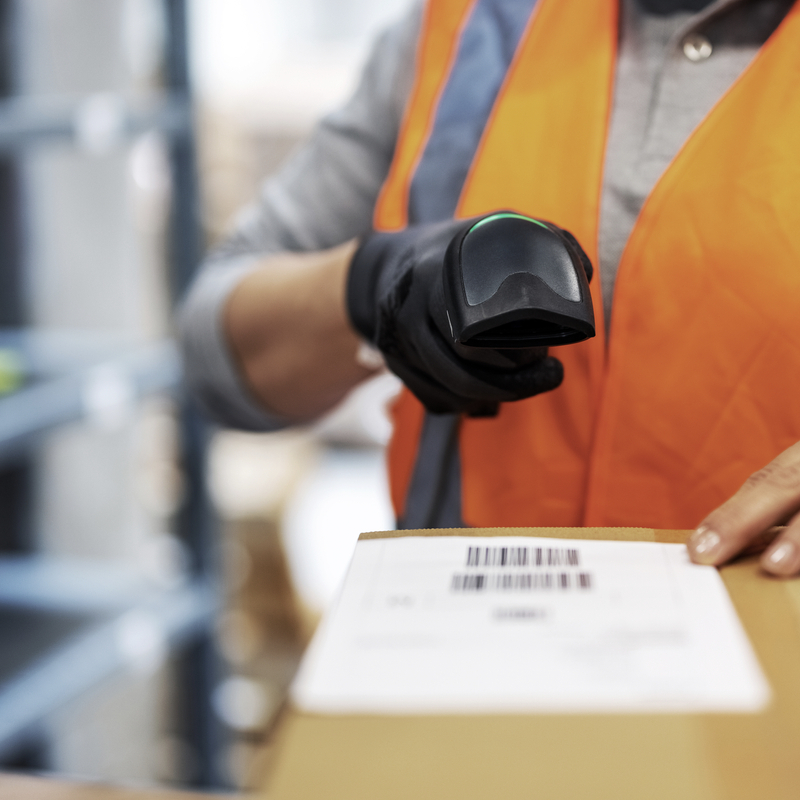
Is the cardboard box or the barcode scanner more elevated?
the barcode scanner

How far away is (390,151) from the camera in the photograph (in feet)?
2.82

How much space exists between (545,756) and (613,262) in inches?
15.4

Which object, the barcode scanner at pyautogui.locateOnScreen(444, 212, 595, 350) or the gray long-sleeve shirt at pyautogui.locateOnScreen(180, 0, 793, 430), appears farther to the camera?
the gray long-sleeve shirt at pyautogui.locateOnScreen(180, 0, 793, 430)

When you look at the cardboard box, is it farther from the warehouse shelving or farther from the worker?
the warehouse shelving

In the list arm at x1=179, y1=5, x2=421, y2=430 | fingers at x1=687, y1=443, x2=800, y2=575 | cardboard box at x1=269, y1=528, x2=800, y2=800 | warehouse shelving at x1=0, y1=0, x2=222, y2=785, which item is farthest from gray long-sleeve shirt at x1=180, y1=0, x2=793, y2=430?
warehouse shelving at x1=0, y1=0, x2=222, y2=785

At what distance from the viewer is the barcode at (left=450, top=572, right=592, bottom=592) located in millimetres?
406

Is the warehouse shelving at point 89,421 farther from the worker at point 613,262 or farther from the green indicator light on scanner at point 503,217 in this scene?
the green indicator light on scanner at point 503,217

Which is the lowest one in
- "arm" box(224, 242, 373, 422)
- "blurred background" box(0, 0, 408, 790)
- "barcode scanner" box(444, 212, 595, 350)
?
"blurred background" box(0, 0, 408, 790)

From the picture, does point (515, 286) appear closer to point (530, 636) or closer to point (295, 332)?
point (530, 636)

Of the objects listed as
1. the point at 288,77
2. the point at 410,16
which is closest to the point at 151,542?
the point at 288,77

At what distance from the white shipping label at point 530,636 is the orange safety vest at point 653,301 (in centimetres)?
16

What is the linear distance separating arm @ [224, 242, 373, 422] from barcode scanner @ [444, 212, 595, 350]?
259mm

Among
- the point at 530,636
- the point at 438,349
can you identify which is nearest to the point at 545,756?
the point at 530,636

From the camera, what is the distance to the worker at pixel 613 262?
1.81 ft
